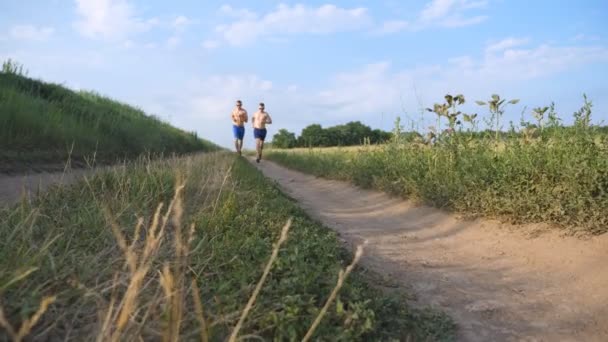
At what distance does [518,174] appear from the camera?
5.15 meters

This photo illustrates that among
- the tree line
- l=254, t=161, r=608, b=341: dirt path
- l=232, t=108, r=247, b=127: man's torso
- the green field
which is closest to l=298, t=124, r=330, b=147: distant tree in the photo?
the tree line

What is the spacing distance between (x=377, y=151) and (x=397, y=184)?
8.89 ft

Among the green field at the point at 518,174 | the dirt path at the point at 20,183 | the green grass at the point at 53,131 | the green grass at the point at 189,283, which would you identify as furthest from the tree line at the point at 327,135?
the green grass at the point at 189,283

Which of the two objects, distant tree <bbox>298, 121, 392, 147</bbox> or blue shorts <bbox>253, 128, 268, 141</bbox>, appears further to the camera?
distant tree <bbox>298, 121, 392, 147</bbox>

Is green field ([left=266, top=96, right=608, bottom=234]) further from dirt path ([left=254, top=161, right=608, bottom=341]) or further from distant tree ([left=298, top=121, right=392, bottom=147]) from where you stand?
distant tree ([left=298, top=121, right=392, bottom=147])

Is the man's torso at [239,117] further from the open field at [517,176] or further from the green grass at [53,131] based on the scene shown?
the open field at [517,176]

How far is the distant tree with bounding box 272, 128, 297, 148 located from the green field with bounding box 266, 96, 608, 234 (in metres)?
39.3

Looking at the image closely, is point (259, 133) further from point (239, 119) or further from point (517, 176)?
point (517, 176)

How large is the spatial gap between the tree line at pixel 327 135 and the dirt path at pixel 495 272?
3679 centimetres

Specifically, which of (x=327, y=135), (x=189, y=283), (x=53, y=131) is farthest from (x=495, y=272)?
(x=327, y=135)

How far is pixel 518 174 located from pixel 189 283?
13.3ft

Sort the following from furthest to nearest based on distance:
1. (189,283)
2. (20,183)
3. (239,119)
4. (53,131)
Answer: (239,119)
(53,131)
(20,183)
(189,283)

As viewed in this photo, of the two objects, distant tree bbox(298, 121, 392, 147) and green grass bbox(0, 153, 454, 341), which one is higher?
distant tree bbox(298, 121, 392, 147)

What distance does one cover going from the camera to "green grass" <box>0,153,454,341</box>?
1.91 m
